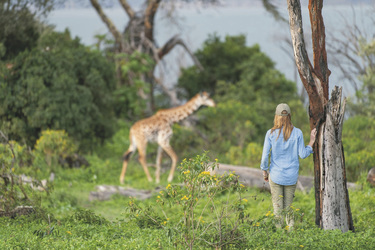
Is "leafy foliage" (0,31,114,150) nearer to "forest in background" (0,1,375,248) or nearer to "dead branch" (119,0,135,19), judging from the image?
"forest in background" (0,1,375,248)

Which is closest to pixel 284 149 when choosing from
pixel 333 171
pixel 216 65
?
pixel 333 171

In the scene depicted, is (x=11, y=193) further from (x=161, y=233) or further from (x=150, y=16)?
(x=150, y=16)

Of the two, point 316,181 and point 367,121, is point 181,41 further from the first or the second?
point 316,181

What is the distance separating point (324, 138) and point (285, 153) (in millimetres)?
843

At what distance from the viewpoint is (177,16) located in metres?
22.8

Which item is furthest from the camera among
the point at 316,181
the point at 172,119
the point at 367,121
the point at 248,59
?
the point at 248,59

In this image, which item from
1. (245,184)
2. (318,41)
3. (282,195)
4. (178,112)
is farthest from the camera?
(178,112)

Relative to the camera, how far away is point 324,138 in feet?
24.4

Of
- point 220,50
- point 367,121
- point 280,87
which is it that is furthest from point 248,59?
point 367,121

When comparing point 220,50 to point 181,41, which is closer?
point 181,41

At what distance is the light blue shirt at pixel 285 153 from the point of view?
22.6ft

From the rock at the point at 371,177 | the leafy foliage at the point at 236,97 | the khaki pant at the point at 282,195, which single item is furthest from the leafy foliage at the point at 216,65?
the khaki pant at the point at 282,195

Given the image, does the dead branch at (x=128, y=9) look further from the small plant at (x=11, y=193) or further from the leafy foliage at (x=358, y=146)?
the small plant at (x=11, y=193)

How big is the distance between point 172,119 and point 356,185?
520cm
